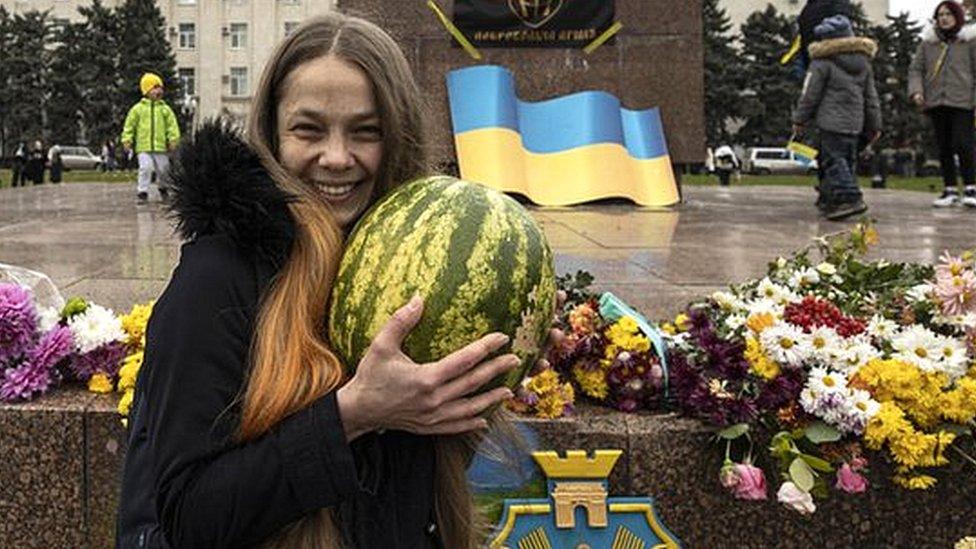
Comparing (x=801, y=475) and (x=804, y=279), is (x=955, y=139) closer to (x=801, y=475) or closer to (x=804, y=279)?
(x=804, y=279)

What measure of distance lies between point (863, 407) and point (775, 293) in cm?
64

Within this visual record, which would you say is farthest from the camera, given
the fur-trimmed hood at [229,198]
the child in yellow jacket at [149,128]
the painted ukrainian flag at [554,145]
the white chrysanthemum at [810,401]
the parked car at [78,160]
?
the parked car at [78,160]

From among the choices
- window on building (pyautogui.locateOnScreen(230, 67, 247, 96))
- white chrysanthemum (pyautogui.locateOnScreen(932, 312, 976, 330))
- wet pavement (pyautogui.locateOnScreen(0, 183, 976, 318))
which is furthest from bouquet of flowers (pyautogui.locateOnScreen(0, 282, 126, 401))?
window on building (pyautogui.locateOnScreen(230, 67, 247, 96))

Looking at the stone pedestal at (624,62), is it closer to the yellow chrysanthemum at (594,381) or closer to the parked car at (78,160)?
the yellow chrysanthemum at (594,381)

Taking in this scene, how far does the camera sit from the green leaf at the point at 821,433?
2.68 metres

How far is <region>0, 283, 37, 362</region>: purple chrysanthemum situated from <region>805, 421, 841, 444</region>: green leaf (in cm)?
221

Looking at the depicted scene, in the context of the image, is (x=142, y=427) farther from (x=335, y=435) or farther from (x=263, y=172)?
(x=263, y=172)

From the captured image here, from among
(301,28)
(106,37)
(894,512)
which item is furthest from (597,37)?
(106,37)

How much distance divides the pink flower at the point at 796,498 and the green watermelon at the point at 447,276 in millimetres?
1170

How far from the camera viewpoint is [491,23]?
10.9 metres

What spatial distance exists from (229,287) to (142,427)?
0.88ft

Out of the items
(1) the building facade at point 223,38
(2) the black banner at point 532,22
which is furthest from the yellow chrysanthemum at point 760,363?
(1) the building facade at point 223,38

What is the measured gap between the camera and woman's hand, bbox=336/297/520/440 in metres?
1.51

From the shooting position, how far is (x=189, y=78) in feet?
237
